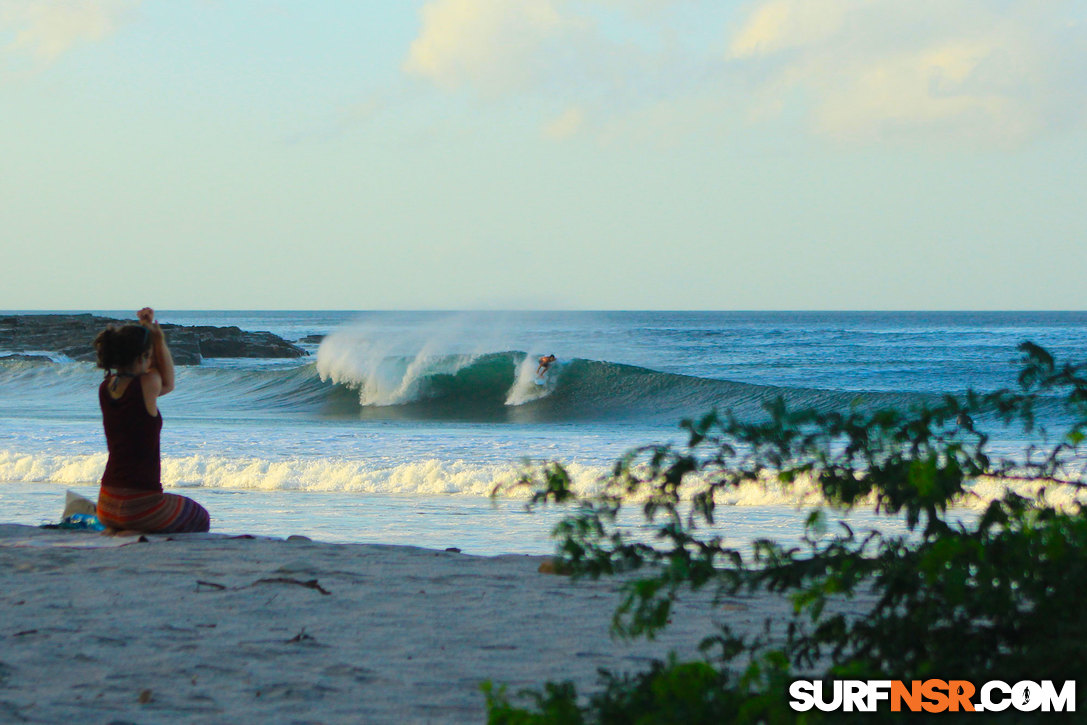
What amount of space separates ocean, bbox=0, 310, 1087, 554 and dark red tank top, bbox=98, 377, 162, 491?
4.67ft

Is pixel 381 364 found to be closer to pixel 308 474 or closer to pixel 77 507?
pixel 308 474

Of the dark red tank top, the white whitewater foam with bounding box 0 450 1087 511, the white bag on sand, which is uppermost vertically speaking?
the dark red tank top

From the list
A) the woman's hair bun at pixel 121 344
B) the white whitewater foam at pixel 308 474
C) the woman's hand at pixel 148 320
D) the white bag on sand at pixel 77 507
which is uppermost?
the woman's hand at pixel 148 320

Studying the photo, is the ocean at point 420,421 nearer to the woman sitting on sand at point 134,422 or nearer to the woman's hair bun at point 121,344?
the woman sitting on sand at point 134,422

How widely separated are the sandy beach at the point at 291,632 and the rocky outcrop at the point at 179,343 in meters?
29.0

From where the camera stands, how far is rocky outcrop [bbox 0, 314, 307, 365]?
35625 millimetres

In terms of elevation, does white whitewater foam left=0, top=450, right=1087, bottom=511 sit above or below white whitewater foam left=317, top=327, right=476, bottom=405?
below

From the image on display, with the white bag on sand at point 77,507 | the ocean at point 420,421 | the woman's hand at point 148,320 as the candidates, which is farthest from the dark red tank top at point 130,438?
the ocean at point 420,421

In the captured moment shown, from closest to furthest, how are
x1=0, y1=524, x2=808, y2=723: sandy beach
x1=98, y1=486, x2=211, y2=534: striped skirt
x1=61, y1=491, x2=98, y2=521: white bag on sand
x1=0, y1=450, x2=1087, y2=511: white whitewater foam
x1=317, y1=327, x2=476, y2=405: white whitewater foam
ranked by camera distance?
1. x1=0, y1=524, x2=808, y2=723: sandy beach
2. x1=98, y1=486, x2=211, y2=534: striped skirt
3. x1=61, y1=491, x2=98, y2=521: white bag on sand
4. x1=0, y1=450, x2=1087, y2=511: white whitewater foam
5. x1=317, y1=327, x2=476, y2=405: white whitewater foam

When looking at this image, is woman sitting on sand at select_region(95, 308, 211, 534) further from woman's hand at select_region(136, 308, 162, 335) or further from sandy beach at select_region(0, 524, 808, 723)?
sandy beach at select_region(0, 524, 808, 723)

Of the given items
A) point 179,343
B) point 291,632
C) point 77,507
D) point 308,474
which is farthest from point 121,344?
point 179,343

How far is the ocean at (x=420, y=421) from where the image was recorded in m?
7.91

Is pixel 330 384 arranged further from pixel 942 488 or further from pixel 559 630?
pixel 942 488

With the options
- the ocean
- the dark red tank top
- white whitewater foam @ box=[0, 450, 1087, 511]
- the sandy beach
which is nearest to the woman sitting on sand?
the dark red tank top
